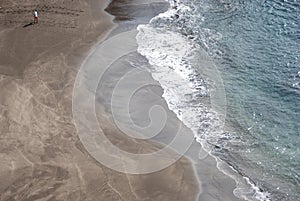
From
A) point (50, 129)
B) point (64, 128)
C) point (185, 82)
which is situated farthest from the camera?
point (185, 82)

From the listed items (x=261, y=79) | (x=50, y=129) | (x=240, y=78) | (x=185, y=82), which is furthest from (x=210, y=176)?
(x=261, y=79)

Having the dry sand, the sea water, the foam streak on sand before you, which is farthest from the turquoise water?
the dry sand

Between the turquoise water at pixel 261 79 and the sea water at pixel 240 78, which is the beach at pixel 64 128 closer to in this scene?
the sea water at pixel 240 78

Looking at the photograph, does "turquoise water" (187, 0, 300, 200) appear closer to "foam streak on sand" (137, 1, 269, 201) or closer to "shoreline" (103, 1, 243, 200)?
"foam streak on sand" (137, 1, 269, 201)

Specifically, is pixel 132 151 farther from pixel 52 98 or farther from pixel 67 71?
pixel 67 71

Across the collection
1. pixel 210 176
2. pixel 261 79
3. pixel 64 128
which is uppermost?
pixel 261 79

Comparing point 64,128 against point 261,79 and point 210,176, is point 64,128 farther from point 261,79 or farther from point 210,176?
point 261,79

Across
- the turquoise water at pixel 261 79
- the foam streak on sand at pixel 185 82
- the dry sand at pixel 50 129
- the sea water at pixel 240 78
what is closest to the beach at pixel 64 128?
the dry sand at pixel 50 129

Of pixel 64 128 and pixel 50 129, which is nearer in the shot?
pixel 50 129
